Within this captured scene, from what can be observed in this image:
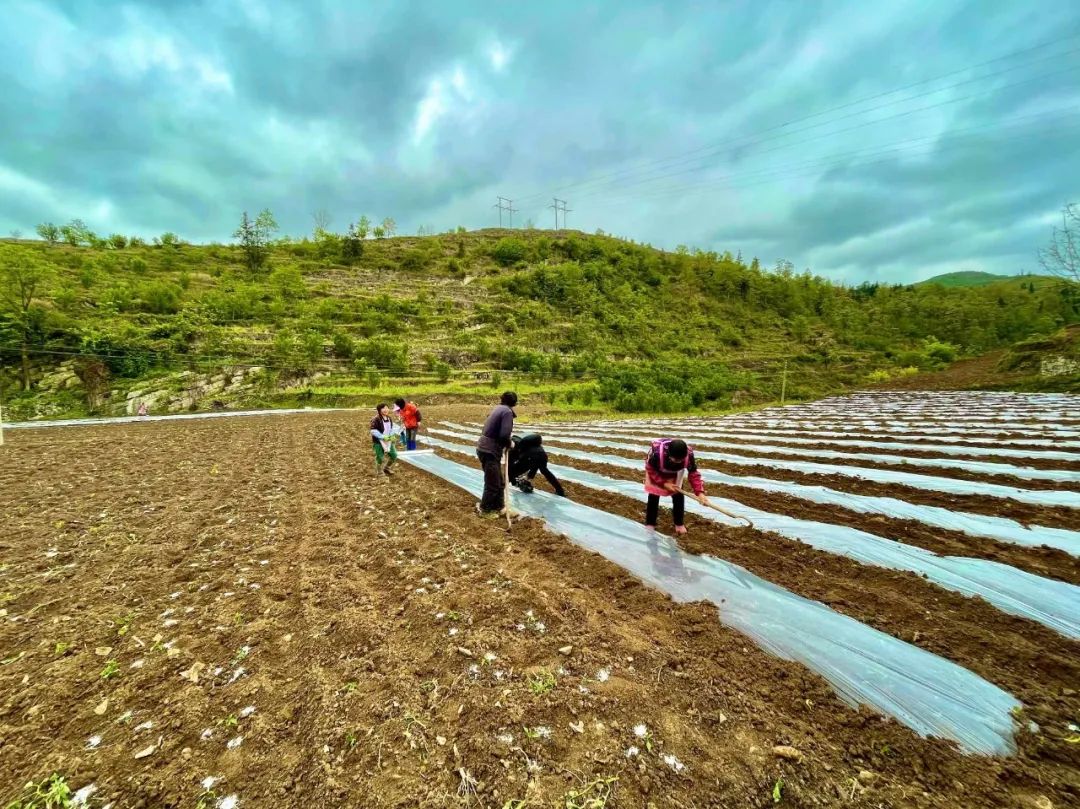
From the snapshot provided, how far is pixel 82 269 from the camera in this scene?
120ft

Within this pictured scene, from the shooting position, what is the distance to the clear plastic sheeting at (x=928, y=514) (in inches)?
164

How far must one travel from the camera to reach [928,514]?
4.95 meters

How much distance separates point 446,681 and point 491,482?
331 centimetres

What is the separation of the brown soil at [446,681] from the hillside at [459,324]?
75.3ft

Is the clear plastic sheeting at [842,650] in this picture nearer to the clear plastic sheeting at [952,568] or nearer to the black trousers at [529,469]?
the clear plastic sheeting at [952,568]

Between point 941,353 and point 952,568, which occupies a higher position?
point 941,353

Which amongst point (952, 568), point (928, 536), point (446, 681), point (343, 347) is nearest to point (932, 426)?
Answer: point (928, 536)

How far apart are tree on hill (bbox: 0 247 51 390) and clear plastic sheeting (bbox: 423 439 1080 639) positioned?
3475 centimetres

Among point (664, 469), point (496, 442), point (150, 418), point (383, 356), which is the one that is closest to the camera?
point (664, 469)

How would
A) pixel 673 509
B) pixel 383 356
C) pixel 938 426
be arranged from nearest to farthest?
pixel 673 509, pixel 938 426, pixel 383 356

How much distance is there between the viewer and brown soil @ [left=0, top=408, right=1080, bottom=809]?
2035 millimetres

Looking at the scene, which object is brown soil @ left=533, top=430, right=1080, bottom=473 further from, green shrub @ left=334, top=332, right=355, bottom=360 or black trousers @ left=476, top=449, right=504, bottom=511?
green shrub @ left=334, top=332, right=355, bottom=360

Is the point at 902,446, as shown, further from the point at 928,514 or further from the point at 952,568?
the point at 952,568

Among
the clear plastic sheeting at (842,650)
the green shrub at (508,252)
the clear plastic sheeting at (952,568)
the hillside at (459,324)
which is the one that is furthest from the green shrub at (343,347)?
the green shrub at (508,252)
